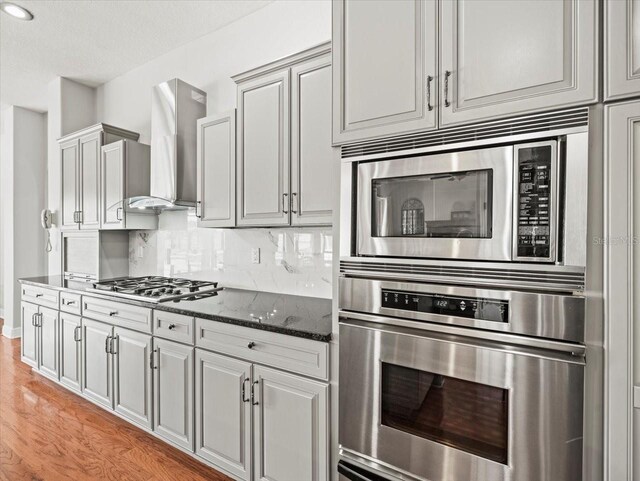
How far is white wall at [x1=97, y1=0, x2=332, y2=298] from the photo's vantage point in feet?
8.09

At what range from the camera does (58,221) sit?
3959mm

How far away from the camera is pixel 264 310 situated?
2.08 metres

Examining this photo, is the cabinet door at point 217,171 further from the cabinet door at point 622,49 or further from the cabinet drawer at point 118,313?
the cabinet door at point 622,49

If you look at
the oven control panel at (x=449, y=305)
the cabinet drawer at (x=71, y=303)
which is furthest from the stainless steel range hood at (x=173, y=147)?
the oven control panel at (x=449, y=305)

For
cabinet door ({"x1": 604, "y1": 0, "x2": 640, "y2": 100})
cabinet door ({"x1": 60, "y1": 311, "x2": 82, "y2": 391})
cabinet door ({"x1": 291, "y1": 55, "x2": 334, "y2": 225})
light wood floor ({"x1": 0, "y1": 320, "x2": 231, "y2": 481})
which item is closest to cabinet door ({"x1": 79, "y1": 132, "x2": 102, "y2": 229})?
cabinet door ({"x1": 60, "y1": 311, "x2": 82, "y2": 391})

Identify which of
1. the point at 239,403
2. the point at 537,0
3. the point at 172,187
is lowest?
the point at 239,403

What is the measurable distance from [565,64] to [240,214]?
5.89ft

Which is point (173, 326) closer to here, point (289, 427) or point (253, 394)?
point (253, 394)

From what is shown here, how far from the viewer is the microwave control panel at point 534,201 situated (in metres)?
1.11

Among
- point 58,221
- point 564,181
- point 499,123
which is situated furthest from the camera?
point 58,221

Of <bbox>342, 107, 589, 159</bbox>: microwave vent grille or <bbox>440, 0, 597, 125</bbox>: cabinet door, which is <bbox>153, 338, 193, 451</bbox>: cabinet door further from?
<bbox>440, 0, 597, 125</bbox>: cabinet door

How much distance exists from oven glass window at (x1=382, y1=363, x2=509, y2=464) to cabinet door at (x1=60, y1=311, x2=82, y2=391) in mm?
2668

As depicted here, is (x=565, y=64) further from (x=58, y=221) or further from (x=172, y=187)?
(x=58, y=221)

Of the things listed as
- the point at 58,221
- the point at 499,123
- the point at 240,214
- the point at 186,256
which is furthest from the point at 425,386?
the point at 58,221
